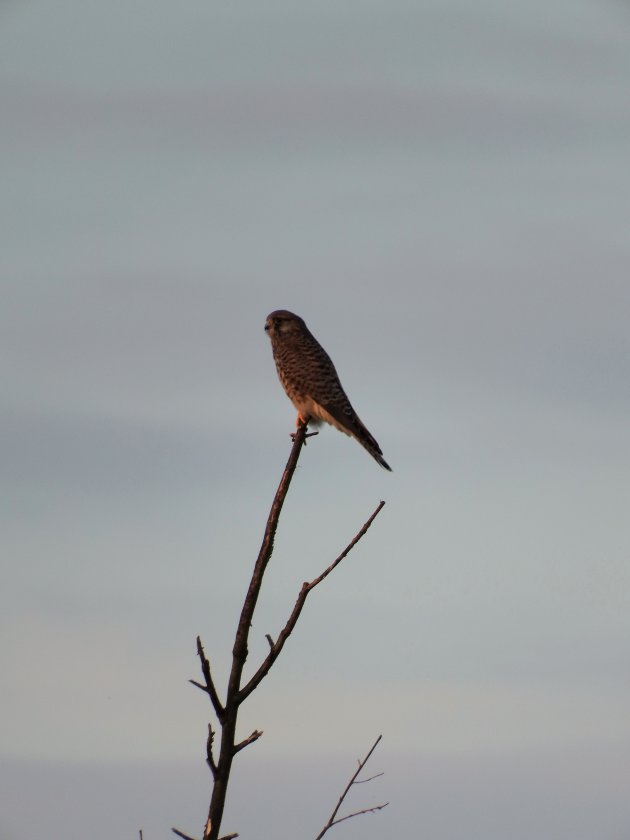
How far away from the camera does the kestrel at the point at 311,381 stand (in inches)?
415

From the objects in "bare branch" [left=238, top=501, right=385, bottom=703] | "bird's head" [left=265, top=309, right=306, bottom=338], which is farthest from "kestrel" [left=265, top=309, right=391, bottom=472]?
"bare branch" [left=238, top=501, right=385, bottom=703]

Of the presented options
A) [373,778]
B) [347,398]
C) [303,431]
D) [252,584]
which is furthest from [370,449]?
[252,584]

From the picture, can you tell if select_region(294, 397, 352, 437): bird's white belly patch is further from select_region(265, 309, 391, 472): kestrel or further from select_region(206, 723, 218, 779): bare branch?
select_region(206, 723, 218, 779): bare branch

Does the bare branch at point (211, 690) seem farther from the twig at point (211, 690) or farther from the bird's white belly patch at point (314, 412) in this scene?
the bird's white belly patch at point (314, 412)

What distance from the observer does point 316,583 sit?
429 cm

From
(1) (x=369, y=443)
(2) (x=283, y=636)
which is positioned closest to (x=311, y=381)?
(1) (x=369, y=443)

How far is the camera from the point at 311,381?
36.5ft

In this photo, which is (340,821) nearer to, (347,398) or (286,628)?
(286,628)

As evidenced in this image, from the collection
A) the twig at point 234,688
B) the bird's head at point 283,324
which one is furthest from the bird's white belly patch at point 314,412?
the twig at point 234,688

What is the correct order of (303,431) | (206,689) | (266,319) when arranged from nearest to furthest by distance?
1. (206,689)
2. (303,431)
3. (266,319)

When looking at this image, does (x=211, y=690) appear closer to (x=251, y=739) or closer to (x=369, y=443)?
(x=251, y=739)

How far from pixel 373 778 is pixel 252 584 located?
132 centimetres

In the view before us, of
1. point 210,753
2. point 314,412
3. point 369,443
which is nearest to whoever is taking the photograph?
point 210,753

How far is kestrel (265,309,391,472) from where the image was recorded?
34.6ft
